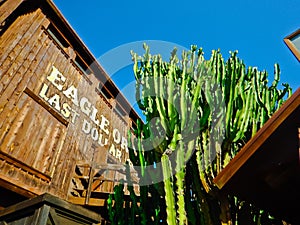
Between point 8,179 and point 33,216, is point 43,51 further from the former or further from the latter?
point 33,216

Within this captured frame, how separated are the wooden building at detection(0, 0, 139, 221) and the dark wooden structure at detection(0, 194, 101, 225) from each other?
4.46 metres

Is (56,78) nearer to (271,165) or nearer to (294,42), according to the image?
(294,42)

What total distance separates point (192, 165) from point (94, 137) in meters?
6.76

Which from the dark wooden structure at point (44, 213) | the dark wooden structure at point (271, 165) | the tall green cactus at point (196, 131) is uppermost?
the tall green cactus at point (196, 131)

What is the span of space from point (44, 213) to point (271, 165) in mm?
2132

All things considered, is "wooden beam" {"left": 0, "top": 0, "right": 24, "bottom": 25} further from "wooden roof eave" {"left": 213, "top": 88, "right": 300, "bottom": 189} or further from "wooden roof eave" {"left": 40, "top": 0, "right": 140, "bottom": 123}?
"wooden roof eave" {"left": 213, "top": 88, "right": 300, "bottom": 189}

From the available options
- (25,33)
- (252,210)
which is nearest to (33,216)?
(252,210)

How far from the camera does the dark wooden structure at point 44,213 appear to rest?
4.94 feet

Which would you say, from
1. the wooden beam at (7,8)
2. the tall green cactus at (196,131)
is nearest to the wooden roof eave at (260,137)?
the tall green cactus at (196,131)

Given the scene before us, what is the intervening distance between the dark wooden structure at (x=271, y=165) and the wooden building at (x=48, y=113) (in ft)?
14.4

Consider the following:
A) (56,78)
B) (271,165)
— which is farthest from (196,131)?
A: (56,78)

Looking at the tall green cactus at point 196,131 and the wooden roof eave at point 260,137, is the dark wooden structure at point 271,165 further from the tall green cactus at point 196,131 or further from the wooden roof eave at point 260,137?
the tall green cactus at point 196,131

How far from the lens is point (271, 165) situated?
8.50 feet

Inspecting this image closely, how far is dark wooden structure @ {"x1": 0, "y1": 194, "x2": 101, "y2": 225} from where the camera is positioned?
1506 mm
